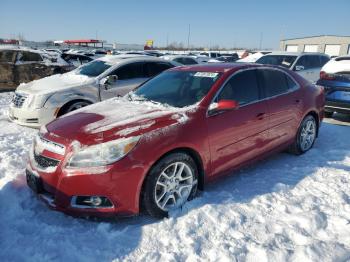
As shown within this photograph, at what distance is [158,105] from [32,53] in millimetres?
9971

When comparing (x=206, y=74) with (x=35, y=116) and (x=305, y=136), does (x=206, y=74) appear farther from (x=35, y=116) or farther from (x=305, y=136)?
(x=35, y=116)

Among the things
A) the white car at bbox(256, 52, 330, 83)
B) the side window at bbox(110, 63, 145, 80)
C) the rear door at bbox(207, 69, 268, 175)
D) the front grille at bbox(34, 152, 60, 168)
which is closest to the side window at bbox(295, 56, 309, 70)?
the white car at bbox(256, 52, 330, 83)

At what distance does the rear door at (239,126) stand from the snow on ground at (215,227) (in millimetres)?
387

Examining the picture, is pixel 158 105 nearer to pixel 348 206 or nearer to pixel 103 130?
pixel 103 130

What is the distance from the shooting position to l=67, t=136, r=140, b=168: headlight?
291cm

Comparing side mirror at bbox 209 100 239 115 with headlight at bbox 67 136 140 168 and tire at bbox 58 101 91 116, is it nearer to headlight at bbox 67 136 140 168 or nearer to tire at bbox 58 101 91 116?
headlight at bbox 67 136 140 168

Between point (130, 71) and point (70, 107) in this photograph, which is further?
point (130, 71)

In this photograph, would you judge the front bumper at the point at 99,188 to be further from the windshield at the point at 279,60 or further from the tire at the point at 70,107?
the windshield at the point at 279,60

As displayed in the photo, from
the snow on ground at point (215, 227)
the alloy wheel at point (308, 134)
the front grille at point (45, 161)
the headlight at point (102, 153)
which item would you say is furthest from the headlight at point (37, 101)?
the alloy wheel at point (308, 134)

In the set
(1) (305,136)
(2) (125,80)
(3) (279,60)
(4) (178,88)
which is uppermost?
(3) (279,60)

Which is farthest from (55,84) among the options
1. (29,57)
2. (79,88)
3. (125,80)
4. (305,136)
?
(29,57)

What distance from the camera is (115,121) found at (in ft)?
11.1

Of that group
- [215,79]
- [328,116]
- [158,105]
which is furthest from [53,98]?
[328,116]

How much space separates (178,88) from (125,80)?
3.31m
